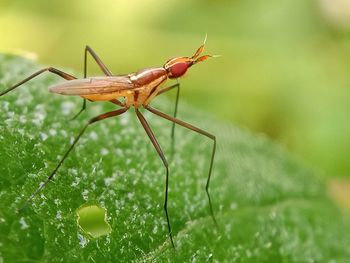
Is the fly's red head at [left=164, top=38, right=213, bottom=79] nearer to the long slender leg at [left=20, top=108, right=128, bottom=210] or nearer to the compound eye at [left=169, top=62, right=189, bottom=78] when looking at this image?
the compound eye at [left=169, top=62, right=189, bottom=78]

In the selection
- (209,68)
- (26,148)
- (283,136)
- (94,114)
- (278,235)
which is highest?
(209,68)

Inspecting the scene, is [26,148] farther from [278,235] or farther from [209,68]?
[209,68]

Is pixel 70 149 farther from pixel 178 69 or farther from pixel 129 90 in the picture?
pixel 178 69

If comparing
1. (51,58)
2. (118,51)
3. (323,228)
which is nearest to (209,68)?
(118,51)

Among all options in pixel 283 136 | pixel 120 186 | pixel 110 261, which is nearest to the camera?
pixel 110 261

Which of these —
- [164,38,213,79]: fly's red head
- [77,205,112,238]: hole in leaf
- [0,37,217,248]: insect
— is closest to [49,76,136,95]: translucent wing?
[0,37,217,248]: insect
